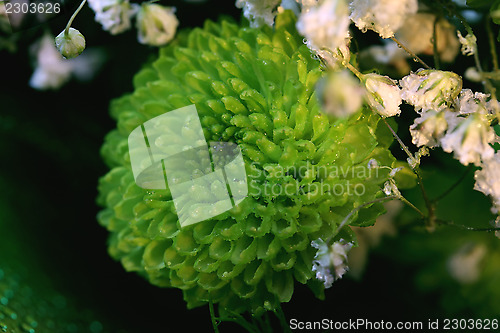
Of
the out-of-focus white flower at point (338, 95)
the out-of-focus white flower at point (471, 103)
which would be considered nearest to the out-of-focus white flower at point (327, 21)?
the out-of-focus white flower at point (338, 95)

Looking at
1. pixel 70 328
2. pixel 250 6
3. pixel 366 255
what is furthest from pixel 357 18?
pixel 70 328

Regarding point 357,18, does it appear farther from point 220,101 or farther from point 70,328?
point 70,328

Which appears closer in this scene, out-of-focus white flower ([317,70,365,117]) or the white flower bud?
out-of-focus white flower ([317,70,365,117])

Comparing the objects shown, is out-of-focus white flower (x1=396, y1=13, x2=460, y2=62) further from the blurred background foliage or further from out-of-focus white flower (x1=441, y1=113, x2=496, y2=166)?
out-of-focus white flower (x1=441, y1=113, x2=496, y2=166)

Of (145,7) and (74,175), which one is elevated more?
(145,7)

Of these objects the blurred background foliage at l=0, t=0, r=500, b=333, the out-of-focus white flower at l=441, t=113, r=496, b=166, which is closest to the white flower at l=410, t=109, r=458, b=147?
the out-of-focus white flower at l=441, t=113, r=496, b=166

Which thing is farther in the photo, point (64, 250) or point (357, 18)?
point (64, 250)
